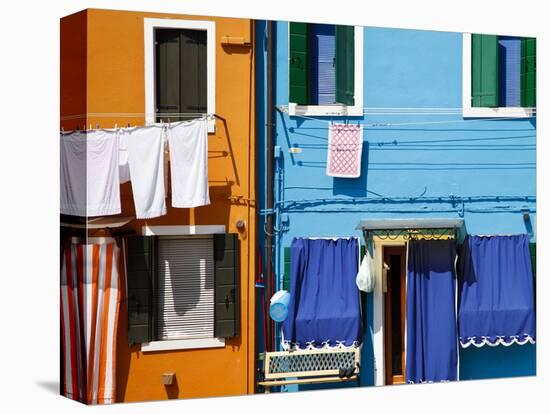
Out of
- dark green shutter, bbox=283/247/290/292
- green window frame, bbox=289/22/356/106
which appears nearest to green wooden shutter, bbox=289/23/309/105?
green window frame, bbox=289/22/356/106

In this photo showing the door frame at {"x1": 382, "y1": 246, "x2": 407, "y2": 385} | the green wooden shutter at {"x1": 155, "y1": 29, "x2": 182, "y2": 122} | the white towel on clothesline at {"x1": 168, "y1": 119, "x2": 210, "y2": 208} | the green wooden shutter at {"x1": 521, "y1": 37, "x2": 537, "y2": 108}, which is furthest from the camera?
the green wooden shutter at {"x1": 521, "y1": 37, "x2": 537, "y2": 108}

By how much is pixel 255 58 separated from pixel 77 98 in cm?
146

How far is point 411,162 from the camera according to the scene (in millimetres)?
7434

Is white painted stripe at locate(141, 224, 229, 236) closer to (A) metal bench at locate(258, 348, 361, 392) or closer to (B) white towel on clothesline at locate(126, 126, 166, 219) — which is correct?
(B) white towel on clothesline at locate(126, 126, 166, 219)

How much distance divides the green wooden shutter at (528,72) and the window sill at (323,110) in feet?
5.09

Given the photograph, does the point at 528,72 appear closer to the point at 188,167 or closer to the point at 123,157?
the point at 188,167

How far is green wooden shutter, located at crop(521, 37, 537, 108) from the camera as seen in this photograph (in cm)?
773

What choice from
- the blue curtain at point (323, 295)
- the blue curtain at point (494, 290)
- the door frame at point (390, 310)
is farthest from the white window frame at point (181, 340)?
the blue curtain at point (494, 290)

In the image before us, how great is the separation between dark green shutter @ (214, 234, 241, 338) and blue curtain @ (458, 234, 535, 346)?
199 cm

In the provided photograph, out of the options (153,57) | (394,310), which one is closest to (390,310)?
(394,310)

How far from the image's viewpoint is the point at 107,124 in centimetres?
661

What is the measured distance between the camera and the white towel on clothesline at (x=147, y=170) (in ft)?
21.8

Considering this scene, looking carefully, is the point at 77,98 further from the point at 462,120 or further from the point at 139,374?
the point at 462,120

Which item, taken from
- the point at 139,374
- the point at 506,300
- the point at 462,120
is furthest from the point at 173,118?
the point at 506,300
